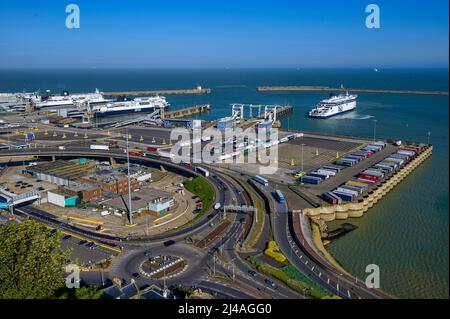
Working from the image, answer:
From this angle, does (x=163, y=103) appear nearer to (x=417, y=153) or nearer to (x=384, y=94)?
(x=417, y=153)

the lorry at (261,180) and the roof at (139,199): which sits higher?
the lorry at (261,180)

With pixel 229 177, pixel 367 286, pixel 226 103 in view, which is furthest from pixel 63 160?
pixel 226 103

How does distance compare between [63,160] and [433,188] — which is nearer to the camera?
[433,188]

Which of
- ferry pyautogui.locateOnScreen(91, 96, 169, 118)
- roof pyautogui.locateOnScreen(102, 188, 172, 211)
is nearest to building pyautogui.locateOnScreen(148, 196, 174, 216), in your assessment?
roof pyautogui.locateOnScreen(102, 188, 172, 211)

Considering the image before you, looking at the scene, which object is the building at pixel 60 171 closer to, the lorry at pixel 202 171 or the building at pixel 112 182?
the building at pixel 112 182

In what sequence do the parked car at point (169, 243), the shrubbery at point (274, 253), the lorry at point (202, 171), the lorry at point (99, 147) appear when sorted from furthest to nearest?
the lorry at point (99, 147)
the lorry at point (202, 171)
the parked car at point (169, 243)
the shrubbery at point (274, 253)

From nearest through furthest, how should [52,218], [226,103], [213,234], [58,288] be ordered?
[58,288] → [213,234] → [52,218] → [226,103]

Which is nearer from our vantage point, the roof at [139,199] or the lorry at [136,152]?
the roof at [139,199]

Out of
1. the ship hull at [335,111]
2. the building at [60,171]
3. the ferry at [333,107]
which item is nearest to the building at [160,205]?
the building at [60,171]
